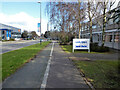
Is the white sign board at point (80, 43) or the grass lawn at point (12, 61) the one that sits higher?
the white sign board at point (80, 43)

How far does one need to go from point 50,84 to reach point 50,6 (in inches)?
443

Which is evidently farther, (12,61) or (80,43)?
(80,43)

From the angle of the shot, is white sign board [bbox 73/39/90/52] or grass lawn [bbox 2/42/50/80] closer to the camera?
grass lawn [bbox 2/42/50/80]

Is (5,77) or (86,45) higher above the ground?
(86,45)

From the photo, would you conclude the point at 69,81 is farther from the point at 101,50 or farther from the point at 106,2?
the point at 106,2

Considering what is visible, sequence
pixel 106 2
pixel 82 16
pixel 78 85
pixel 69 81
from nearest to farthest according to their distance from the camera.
Answer: pixel 78 85
pixel 69 81
pixel 106 2
pixel 82 16

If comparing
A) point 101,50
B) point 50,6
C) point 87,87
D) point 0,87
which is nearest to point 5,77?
point 0,87

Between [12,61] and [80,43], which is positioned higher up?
[80,43]

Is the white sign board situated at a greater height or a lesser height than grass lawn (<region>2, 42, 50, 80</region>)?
greater

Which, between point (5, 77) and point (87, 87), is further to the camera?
point (5, 77)

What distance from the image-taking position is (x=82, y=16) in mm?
14398

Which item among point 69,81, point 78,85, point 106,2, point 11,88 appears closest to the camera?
point 11,88

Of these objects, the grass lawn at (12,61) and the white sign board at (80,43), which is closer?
the grass lawn at (12,61)

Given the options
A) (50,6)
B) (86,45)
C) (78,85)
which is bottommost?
(78,85)
